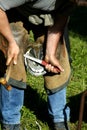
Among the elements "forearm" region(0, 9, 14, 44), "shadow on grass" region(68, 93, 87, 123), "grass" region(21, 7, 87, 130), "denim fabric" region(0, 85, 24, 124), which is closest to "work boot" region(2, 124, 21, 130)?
"denim fabric" region(0, 85, 24, 124)

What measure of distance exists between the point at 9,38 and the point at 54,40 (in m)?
0.41

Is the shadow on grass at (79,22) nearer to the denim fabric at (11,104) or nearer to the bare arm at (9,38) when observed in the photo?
the denim fabric at (11,104)

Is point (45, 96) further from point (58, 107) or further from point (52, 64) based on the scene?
point (52, 64)

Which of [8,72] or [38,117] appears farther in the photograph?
[38,117]

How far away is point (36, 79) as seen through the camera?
4371 mm

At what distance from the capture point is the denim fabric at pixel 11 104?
343cm

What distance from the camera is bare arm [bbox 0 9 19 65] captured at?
2.92m

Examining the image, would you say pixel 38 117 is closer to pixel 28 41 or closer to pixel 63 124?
pixel 63 124

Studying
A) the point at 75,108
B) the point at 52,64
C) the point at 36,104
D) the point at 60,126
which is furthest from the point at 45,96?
the point at 52,64

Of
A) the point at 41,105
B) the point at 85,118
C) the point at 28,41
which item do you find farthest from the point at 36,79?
the point at 28,41

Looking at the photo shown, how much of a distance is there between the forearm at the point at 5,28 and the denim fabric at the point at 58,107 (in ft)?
2.37

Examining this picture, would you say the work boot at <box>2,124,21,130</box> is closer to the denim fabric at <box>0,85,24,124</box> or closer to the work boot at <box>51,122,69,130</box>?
the denim fabric at <box>0,85,24,124</box>

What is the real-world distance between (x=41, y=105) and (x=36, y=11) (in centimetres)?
111

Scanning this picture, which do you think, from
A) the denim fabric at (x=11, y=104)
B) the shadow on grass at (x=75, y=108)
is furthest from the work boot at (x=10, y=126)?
the shadow on grass at (x=75, y=108)
